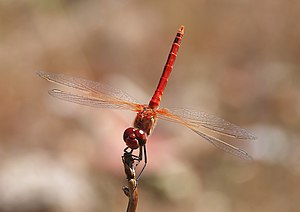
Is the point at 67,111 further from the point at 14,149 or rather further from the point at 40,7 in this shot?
the point at 40,7

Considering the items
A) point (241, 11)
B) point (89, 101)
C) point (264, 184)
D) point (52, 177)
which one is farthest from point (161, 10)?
point (89, 101)

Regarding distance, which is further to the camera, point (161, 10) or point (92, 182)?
point (161, 10)

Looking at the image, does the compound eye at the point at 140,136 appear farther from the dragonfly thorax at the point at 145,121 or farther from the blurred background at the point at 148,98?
the blurred background at the point at 148,98

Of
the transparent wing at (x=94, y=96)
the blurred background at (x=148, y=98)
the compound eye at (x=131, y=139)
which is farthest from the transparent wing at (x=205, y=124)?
the blurred background at (x=148, y=98)

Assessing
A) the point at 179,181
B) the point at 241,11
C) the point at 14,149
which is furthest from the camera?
the point at 241,11

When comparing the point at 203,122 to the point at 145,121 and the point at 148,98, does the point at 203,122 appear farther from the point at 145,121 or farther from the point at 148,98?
the point at 148,98

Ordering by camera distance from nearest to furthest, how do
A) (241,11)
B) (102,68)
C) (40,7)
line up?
(102,68) → (40,7) → (241,11)

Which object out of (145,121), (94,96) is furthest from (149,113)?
(94,96)
